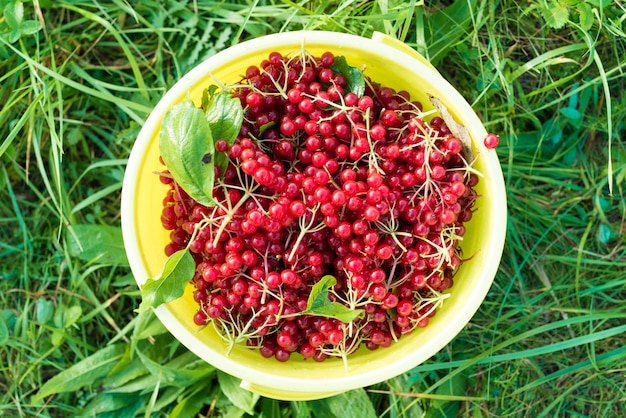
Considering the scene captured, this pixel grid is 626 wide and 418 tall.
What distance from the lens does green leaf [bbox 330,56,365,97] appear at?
1.06m

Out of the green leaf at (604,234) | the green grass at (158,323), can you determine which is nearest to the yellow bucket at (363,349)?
the green grass at (158,323)

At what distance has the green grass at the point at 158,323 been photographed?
4.43 feet

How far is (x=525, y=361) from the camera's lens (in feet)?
4.64

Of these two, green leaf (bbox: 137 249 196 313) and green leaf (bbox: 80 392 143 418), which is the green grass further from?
green leaf (bbox: 137 249 196 313)

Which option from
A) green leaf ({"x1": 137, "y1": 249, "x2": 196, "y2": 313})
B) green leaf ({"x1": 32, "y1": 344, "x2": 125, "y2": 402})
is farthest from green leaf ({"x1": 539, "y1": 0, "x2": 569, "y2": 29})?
green leaf ({"x1": 32, "y1": 344, "x2": 125, "y2": 402})

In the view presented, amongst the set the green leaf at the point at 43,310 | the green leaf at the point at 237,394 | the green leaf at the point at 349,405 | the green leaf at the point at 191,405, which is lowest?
the green leaf at the point at 191,405

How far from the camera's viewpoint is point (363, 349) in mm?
1147

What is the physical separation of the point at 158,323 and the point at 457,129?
73cm

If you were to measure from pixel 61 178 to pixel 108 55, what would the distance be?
296 mm

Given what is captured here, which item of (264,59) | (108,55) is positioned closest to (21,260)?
(108,55)

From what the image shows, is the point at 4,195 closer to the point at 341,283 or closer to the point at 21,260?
Result: the point at 21,260

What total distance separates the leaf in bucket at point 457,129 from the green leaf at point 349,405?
567 mm

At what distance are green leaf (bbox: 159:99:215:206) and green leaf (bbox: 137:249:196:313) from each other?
10 centimetres

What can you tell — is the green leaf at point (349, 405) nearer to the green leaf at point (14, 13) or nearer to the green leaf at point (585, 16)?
the green leaf at point (585, 16)
